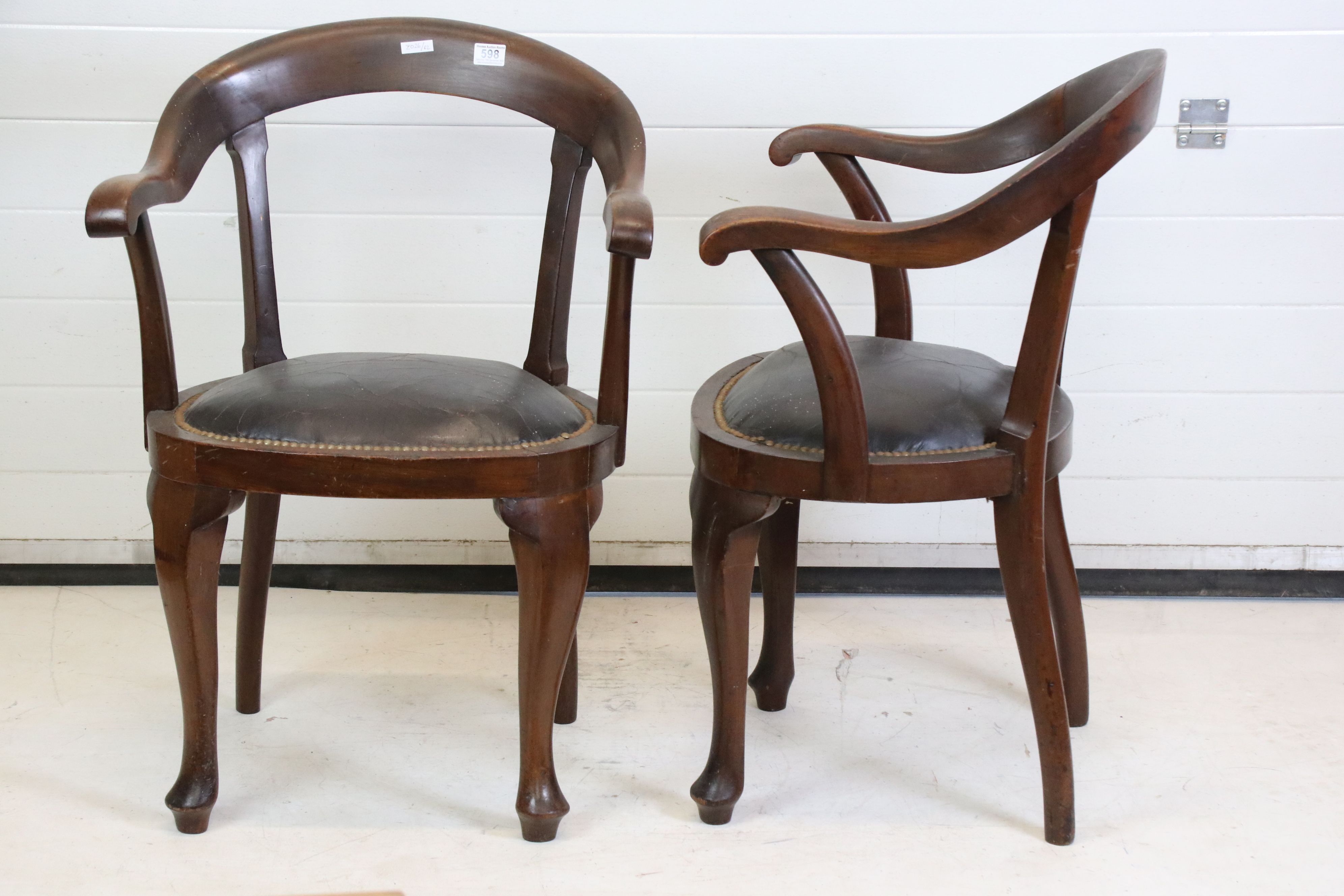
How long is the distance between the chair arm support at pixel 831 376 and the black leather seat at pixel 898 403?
1.5 inches

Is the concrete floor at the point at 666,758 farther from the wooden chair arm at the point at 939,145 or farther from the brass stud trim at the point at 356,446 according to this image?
the wooden chair arm at the point at 939,145

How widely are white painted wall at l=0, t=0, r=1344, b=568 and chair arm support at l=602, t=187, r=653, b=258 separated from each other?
889mm

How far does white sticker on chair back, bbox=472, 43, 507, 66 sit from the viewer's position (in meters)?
1.77

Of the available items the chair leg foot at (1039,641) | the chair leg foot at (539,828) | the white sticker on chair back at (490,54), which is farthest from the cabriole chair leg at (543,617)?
the white sticker on chair back at (490,54)

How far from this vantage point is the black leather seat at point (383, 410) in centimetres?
146

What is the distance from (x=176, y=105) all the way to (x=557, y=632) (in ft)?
2.94

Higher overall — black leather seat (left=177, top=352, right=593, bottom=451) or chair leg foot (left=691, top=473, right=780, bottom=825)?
black leather seat (left=177, top=352, right=593, bottom=451)

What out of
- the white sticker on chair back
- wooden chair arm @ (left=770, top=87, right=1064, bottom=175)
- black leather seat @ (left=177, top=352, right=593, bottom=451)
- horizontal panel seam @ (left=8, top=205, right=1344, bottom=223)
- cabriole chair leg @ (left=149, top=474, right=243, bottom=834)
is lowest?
cabriole chair leg @ (left=149, top=474, right=243, bottom=834)

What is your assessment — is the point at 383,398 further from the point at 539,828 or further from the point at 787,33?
the point at 787,33

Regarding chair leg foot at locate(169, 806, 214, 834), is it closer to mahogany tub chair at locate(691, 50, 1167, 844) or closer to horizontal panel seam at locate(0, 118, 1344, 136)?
mahogany tub chair at locate(691, 50, 1167, 844)

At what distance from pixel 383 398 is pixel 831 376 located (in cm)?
55

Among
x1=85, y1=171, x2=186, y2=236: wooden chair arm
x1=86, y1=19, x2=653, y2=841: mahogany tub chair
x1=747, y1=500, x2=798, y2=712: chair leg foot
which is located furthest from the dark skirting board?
x1=85, y1=171, x2=186, y2=236: wooden chair arm

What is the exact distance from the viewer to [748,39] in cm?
222

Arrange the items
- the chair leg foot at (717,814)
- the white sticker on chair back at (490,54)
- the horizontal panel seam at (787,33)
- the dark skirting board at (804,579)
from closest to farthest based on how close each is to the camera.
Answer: the chair leg foot at (717,814), the white sticker on chair back at (490,54), the horizontal panel seam at (787,33), the dark skirting board at (804,579)
